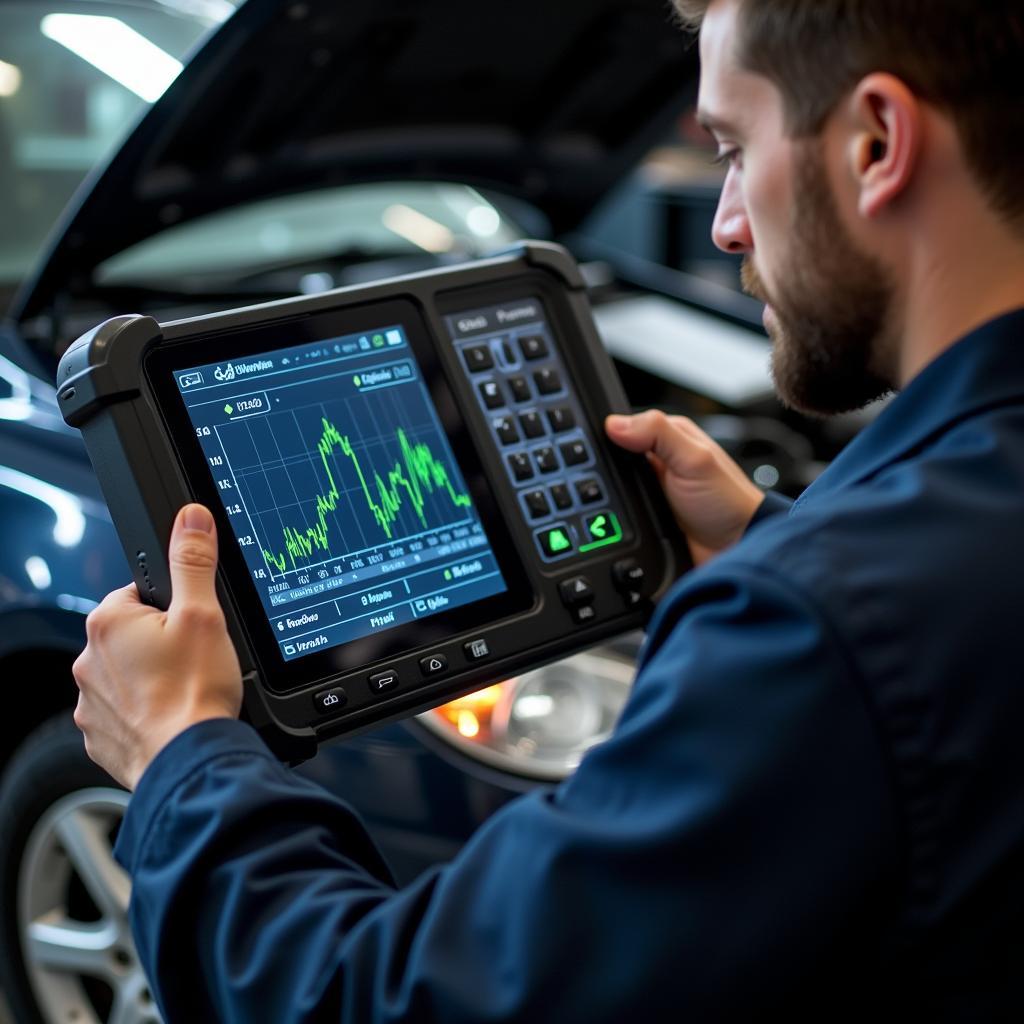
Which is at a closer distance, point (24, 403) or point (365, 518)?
point (365, 518)

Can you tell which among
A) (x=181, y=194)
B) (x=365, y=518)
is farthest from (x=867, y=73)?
(x=181, y=194)

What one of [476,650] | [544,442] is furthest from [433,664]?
[544,442]

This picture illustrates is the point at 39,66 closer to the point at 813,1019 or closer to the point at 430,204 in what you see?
the point at 430,204

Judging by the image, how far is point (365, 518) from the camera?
3.62 feet

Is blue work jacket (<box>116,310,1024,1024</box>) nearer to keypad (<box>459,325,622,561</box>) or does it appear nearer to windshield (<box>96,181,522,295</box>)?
keypad (<box>459,325,622,561</box>)

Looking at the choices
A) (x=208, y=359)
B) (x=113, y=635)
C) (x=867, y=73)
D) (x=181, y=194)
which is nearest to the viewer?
(x=867, y=73)

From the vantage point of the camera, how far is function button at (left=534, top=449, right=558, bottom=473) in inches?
47.9

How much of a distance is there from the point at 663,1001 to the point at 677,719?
0.14 meters

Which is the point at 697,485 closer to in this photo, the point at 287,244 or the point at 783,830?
the point at 783,830

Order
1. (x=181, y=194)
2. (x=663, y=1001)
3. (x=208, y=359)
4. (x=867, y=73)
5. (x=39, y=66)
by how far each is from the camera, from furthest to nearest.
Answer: (x=39, y=66), (x=181, y=194), (x=208, y=359), (x=867, y=73), (x=663, y=1001)

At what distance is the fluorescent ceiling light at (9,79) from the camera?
7.40 feet

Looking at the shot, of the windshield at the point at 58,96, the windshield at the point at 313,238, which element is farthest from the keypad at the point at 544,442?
the windshield at the point at 58,96

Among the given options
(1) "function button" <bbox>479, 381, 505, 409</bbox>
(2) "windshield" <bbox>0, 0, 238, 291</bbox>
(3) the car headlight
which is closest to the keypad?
(1) "function button" <bbox>479, 381, 505, 409</bbox>

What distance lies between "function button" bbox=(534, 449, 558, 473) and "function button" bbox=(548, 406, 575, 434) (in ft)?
0.09
